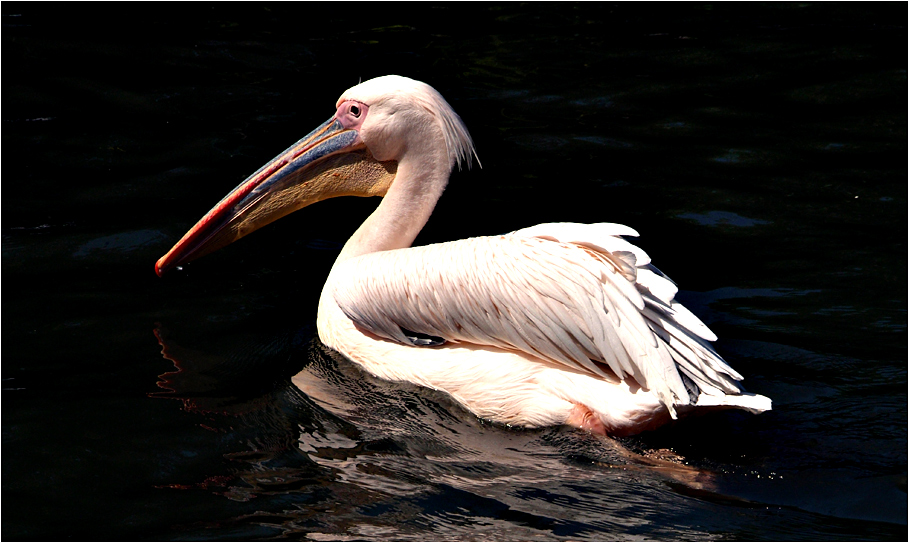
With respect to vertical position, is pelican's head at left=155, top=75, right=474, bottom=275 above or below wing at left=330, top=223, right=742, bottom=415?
above

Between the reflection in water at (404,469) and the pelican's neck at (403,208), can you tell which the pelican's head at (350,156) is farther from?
the reflection in water at (404,469)

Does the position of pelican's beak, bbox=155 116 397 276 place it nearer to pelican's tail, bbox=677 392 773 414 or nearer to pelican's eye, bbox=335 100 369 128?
pelican's eye, bbox=335 100 369 128

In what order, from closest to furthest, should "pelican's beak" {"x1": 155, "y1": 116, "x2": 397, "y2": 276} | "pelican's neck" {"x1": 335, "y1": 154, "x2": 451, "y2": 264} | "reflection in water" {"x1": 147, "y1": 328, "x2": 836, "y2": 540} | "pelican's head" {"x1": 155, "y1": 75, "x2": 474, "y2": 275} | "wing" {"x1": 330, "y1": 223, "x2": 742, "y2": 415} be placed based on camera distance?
"reflection in water" {"x1": 147, "y1": 328, "x2": 836, "y2": 540}
"wing" {"x1": 330, "y1": 223, "x2": 742, "y2": 415}
"pelican's head" {"x1": 155, "y1": 75, "x2": 474, "y2": 275}
"pelican's neck" {"x1": 335, "y1": 154, "x2": 451, "y2": 264}
"pelican's beak" {"x1": 155, "y1": 116, "x2": 397, "y2": 276}

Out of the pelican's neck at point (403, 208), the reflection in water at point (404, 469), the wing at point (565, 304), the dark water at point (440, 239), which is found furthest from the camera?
the pelican's neck at point (403, 208)

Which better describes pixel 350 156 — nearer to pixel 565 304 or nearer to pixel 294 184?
pixel 294 184

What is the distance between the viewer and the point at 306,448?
3.59 m

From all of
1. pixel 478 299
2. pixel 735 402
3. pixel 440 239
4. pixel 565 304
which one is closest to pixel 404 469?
pixel 478 299

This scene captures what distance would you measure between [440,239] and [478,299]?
6.40 feet

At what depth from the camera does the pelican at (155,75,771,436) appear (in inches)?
135

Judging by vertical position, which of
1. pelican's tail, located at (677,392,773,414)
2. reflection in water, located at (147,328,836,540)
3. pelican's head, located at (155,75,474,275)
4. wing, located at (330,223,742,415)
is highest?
pelican's head, located at (155,75,474,275)

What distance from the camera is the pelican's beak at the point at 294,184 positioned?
14.8 feet

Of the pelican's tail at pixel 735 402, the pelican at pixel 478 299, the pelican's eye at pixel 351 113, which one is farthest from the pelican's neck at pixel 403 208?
the pelican's tail at pixel 735 402

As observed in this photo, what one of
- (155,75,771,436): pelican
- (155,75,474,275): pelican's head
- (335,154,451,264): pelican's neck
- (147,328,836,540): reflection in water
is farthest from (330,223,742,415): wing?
(155,75,474,275): pelican's head

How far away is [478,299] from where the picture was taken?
3.66m
